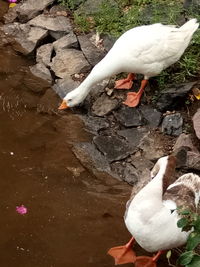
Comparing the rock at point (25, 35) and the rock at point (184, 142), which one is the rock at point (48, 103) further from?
the rock at point (184, 142)

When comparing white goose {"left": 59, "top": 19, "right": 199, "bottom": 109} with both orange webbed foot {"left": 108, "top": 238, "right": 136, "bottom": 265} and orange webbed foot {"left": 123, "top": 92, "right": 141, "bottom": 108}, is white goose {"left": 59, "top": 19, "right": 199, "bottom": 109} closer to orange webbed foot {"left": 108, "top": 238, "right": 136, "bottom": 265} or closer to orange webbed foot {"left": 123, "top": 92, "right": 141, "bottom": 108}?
orange webbed foot {"left": 123, "top": 92, "right": 141, "bottom": 108}

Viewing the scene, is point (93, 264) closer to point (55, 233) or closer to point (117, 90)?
point (55, 233)

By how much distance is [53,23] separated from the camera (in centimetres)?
654

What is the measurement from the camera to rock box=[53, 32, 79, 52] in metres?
6.27

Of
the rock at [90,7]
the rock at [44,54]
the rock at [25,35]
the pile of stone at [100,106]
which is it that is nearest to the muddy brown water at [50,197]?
the pile of stone at [100,106]

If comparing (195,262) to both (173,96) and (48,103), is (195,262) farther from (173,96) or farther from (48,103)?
(48,103)

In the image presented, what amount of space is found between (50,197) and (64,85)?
1.68m

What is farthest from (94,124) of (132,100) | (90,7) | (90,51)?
(90,7)

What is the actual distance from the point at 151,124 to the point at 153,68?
1.77 ft

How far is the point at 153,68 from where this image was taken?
5.28 meters

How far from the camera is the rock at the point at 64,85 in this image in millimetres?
5780

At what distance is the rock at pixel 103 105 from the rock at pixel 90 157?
0.47m

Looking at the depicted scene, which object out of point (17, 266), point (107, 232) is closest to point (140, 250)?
point (107, 232)

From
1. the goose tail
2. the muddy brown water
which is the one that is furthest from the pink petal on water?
the goose tail
